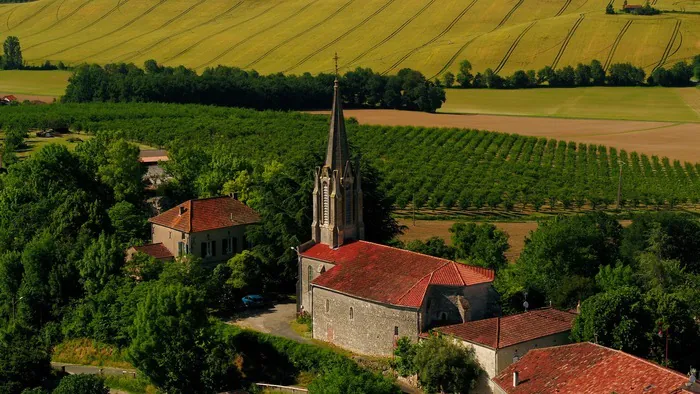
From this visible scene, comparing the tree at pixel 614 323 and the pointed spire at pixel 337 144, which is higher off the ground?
the pointed spire at pixel 337 144

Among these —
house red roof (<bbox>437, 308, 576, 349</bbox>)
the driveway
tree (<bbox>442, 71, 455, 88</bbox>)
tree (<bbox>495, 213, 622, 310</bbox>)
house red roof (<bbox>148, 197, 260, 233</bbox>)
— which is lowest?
the driveway

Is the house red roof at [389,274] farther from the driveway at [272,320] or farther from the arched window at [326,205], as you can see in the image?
the driveway at [272,320]

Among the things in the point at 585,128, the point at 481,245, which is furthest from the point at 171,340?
the point at 585,128

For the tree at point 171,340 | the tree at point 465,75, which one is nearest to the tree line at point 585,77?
the tree at point 465,75

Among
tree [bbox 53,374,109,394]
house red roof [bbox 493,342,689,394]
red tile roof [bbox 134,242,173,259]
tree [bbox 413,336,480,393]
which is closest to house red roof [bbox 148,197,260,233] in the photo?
red tile roof [bbox 134,242,173,259]

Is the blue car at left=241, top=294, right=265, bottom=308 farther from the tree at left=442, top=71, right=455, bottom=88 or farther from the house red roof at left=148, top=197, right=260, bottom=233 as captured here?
the tree at left=442, top=71, right=455, bottom=88

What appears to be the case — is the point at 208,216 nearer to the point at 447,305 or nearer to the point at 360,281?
the point at 360,281
